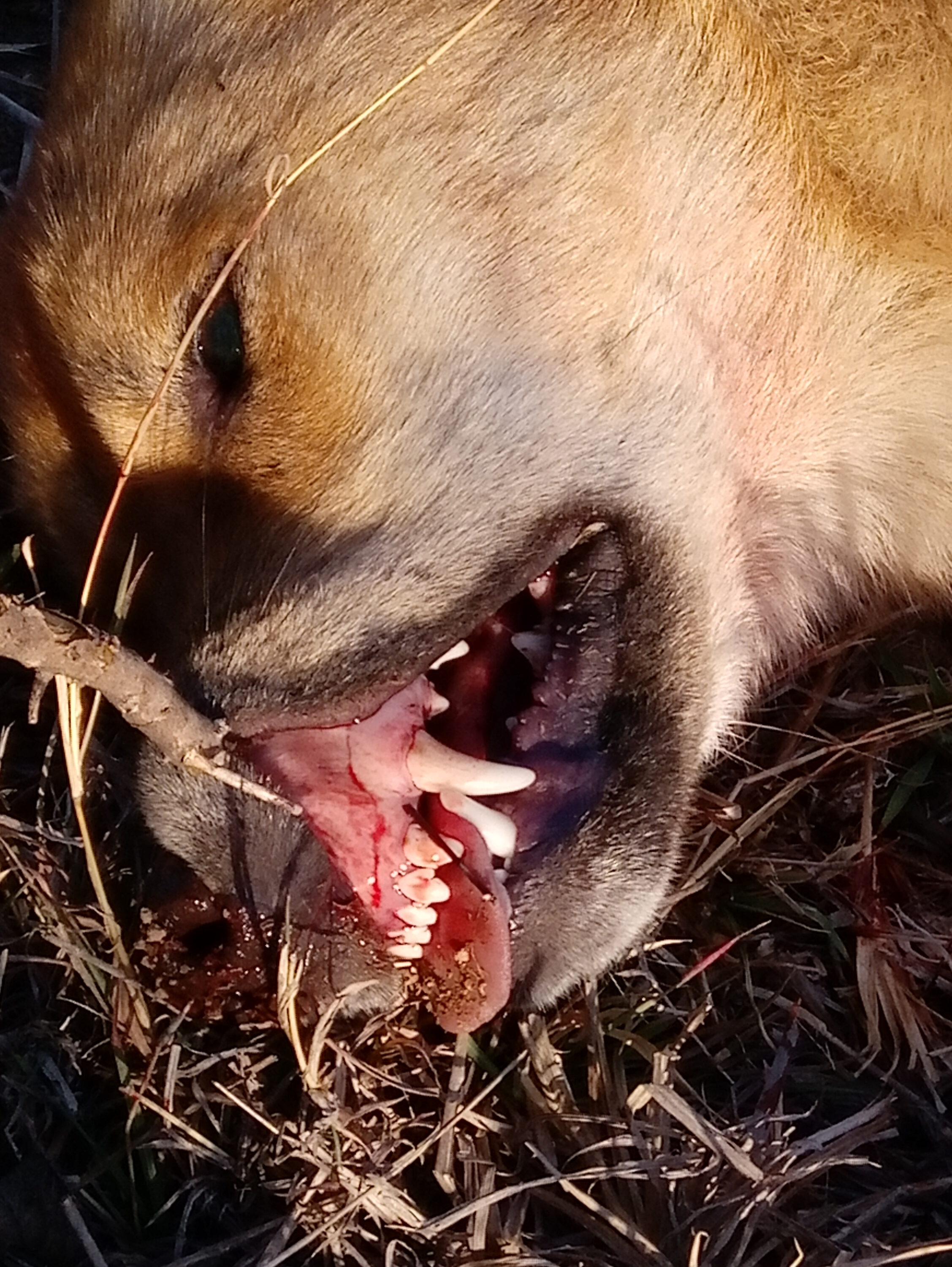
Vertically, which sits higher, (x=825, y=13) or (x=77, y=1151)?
(x=825, y=13)

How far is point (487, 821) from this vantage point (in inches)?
69.2

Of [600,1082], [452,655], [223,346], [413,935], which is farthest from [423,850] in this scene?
[223,346]

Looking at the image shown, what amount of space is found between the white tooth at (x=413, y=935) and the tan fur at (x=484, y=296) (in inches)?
4.7

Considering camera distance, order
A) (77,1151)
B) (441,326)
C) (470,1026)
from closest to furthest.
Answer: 1. (441,326)
2. (470,1026)
3. (77,1151)

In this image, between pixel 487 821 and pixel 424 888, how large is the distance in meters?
0.13

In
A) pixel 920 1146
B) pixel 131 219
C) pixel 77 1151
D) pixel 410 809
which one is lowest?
pixel 920 1146

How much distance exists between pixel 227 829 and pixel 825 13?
1.26 m

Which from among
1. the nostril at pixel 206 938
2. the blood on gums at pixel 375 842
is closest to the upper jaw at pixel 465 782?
the blood on gums at pixel 375 842

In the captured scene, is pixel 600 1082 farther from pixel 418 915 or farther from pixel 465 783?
pixel 465 783

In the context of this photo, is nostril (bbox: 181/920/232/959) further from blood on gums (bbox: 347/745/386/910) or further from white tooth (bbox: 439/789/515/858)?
white tooth (bbox: 439/789/515/858)

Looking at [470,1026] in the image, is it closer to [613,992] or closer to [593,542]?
[613,992]

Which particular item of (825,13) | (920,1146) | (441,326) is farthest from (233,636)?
(920,1146)

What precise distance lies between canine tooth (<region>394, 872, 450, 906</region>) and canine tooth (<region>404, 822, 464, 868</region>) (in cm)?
2

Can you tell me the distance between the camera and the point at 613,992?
7.14 ft
